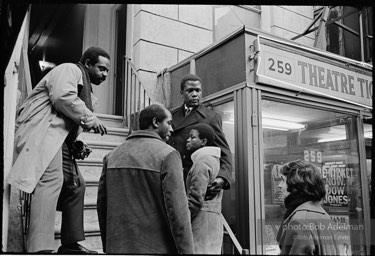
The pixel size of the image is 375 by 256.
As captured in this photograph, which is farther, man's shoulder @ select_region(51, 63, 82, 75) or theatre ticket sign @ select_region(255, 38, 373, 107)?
theatre ticket sign @ select_region(255, 38, 373, 107)

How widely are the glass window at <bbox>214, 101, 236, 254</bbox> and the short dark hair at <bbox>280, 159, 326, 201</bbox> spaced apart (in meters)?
0.79

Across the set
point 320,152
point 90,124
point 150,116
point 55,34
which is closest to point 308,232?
point 150,116

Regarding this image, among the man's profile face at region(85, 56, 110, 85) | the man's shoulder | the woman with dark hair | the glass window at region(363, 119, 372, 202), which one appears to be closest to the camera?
the woman with dark hair

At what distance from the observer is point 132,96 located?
16.5ft

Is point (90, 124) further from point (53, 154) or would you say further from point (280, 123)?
point (280, 123)

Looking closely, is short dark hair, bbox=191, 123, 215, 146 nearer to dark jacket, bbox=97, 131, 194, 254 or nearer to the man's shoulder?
dark jacket, bbox=97, 131, 194, 254

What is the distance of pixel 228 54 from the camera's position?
3.90 m

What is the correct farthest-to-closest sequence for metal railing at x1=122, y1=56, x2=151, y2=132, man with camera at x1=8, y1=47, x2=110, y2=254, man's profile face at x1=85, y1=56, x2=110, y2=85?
metal railing at x1=122, y1=56, x2=151, y2=132
man's profile face at x1=85, y1=56, x2=110, y2=85
man with camera at x1=8, y1=47, x2=110, y2=254

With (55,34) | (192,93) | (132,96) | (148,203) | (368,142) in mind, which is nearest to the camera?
(148,203)

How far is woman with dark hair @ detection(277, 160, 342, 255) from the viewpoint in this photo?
252 centimetres

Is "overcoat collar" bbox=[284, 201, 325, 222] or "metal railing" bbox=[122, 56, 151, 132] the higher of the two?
"metal railing" bbox=[122, 56, 151, 132]

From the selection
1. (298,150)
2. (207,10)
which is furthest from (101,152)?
(207,10)

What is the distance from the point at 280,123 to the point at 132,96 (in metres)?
2.08

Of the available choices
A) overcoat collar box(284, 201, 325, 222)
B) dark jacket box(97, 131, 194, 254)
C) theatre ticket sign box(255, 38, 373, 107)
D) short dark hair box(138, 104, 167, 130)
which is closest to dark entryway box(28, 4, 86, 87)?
theatre ticket sign box(255, 38, 373, 107)
